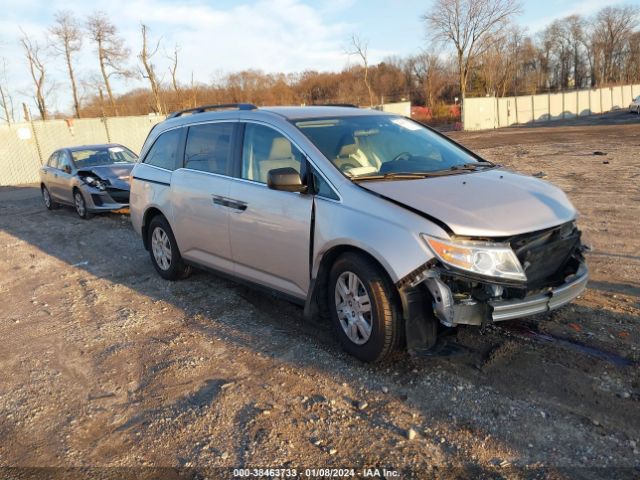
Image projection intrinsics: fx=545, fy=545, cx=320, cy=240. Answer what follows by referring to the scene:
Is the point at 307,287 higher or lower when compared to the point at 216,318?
higher

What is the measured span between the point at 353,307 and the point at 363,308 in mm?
107

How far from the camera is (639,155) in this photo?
1553 cm

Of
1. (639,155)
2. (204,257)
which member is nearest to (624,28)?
(639,155)

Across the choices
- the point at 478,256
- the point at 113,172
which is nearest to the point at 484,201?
the point at 478,256

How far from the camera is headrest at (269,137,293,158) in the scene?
4.48 m

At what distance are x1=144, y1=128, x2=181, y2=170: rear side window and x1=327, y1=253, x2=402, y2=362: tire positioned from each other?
2825 mm

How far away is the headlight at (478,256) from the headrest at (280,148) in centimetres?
157

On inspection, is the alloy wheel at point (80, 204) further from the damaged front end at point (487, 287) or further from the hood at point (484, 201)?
the damaged front end at point (487, 287)

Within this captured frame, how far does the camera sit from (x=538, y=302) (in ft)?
11.6

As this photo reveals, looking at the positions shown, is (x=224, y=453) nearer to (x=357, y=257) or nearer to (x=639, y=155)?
(x=357, y=257)

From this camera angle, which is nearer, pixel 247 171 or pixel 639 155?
pixel 247 171

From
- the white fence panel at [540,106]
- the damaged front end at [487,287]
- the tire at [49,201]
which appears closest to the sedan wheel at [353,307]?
the damaged front end at [487,287]

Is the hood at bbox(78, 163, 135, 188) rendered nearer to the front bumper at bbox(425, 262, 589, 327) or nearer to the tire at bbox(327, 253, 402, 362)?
the tire at bbox(327, 253, 402, 362)

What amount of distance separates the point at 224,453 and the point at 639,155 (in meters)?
16.2
